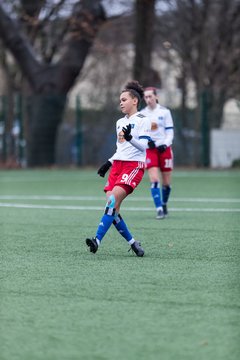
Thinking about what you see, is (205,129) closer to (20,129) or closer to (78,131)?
(78,131)

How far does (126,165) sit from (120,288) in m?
2.65

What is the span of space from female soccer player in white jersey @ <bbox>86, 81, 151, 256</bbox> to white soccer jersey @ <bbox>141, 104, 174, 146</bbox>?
4714mm

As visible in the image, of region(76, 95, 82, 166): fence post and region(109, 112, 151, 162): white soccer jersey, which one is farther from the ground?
region(109, 112, 151, 162): white soccer jersey

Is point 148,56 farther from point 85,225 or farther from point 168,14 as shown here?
point 85,225

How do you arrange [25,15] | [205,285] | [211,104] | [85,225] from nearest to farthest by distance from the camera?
[205,285] < [85,225] < [211,104] < [25,15]

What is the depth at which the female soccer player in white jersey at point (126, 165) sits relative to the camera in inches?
402

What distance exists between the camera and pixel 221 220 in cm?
1425

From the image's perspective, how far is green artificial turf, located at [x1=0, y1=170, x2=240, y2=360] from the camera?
607cm

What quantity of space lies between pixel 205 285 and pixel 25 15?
26.8 metres

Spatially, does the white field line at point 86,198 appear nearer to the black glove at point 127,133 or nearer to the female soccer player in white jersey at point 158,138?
the female soccer player in white jersey at point 158,138

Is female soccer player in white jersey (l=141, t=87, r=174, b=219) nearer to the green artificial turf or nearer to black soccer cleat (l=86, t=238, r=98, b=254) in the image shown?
the green artificial turf

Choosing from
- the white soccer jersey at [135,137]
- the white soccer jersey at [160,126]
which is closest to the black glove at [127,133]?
the white soccer jersey at [135,137]

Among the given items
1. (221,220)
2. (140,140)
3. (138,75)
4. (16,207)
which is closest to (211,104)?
(138,75)

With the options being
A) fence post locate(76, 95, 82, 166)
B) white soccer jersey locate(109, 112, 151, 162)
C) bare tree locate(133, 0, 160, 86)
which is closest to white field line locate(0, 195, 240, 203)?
white soccer jersey locate(109, 112, 151, 162)
